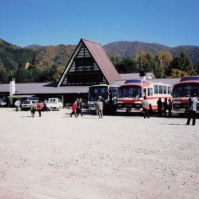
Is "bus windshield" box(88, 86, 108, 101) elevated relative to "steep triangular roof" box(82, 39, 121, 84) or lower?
lower

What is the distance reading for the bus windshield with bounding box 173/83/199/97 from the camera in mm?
19413

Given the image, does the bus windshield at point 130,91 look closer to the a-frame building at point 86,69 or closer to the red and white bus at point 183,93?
the red and white bus at point 183,93

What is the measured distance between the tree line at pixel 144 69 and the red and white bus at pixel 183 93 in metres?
55.1

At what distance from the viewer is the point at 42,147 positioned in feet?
29.2

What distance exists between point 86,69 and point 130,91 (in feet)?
61.9

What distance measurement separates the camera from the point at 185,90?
778 inches

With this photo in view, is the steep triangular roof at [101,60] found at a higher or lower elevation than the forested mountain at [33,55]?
lower

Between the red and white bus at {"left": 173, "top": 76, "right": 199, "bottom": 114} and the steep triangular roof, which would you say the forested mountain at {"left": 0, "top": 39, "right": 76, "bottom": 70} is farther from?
the red and white bus at {"left": 173, "top": 76, "right": 199, "bottom": 114}

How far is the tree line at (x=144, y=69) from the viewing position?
79.2m

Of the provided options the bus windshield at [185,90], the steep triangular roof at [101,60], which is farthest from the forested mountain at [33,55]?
the bus windshield at [185,90]

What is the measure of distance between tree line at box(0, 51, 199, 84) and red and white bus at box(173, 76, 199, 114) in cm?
5507

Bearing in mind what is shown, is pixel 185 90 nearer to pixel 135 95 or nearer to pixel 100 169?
pixel 135 95

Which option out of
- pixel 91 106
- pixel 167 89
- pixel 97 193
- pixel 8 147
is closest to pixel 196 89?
pixel 167 89

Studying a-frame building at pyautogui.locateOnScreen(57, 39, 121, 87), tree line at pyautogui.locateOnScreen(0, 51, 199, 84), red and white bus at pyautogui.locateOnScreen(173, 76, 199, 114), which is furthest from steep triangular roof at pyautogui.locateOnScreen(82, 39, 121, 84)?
tree line at pyautogui.locateOnScreen(0, 51, 199, 84)
